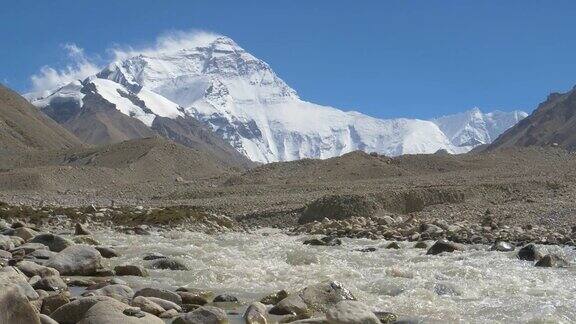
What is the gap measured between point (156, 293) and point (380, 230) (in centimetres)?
2023

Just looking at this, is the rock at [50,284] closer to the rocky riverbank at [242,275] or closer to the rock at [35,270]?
the rocky riverbank at [242,275]

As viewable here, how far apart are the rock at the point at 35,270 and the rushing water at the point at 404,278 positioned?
4.97 feet

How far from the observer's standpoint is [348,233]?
29531 mm

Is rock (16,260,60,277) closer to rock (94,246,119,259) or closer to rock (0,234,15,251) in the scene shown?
rock (0,234,15,251)

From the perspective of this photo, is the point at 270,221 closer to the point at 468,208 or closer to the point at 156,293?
the point at 468,208

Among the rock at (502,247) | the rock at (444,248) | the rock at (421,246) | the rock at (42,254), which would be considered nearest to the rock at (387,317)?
the rock at (42,254)

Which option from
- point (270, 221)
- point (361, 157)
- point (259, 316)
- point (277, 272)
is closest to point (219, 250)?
point (277, 272)

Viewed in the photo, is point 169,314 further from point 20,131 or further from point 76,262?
point 20,131

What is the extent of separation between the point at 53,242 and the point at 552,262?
12.8 m

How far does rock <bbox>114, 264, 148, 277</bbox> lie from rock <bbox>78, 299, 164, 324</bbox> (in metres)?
5.10

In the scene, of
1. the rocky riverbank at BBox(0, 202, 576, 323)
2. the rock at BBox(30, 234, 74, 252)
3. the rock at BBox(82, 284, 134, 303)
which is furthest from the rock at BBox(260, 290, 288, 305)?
the rock at BBox(30, 234, 74, 252)

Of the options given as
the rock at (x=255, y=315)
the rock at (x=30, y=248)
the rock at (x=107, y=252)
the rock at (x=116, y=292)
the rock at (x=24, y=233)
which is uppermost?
the rock at (x=24, y=233)

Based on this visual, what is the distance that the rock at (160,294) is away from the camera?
36.5ft

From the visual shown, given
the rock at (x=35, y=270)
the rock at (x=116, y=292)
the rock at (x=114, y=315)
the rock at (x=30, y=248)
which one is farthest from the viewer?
the rock at (x=30, y=248)
